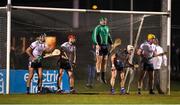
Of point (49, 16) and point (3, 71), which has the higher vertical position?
point (49, 16)

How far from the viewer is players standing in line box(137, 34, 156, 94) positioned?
21.9 meters

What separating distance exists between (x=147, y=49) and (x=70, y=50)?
2.53 meters

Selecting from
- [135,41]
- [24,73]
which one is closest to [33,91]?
[24,73]

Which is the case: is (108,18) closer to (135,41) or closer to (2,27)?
(135,41)

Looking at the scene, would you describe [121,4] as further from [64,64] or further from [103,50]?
[64,64]

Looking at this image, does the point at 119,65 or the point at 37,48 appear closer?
the point at 37,48

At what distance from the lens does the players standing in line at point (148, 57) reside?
21.9 metres

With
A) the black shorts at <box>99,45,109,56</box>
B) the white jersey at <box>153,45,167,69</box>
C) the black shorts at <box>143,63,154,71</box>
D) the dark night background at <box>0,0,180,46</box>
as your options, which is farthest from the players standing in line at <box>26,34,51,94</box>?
the dark night background at <box>0,0,180,46</box>

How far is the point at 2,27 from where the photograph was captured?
21000 mm

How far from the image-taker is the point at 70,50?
2152 centimetres

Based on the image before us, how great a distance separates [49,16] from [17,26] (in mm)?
1066

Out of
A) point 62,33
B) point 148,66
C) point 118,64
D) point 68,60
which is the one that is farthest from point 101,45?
point 148,66

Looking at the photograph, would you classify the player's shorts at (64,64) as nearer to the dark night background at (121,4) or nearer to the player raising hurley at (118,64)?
the player raising hurley at (118,64)

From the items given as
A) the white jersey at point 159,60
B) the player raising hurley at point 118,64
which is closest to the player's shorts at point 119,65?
the player raising hurley at point 118,64
